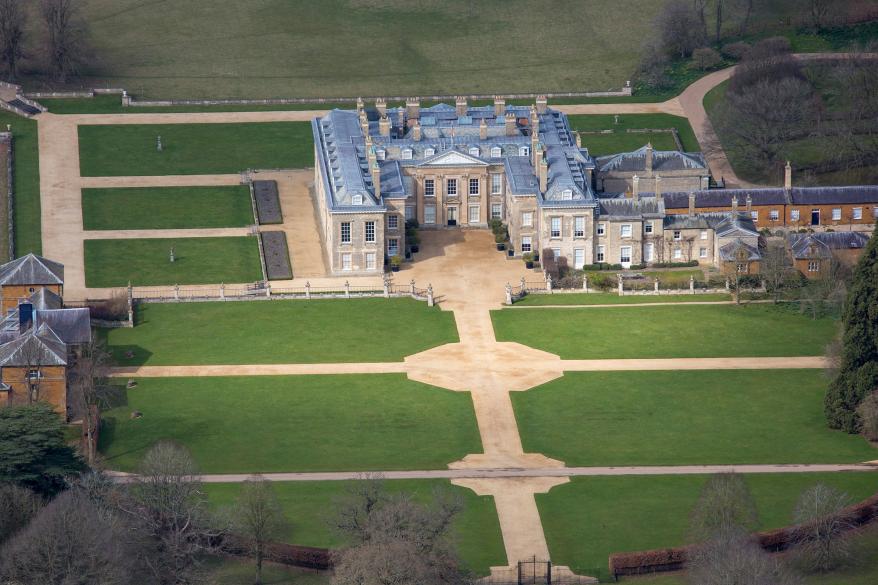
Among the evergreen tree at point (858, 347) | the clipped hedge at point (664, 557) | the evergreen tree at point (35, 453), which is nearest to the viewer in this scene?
the clipped hedge at point (664, 557)

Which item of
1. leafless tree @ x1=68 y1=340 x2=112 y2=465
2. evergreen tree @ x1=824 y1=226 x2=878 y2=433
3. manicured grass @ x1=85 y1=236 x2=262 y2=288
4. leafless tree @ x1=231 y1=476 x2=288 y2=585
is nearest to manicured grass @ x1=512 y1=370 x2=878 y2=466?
evergreen tree @ x1=824 y1=226 x2=878 y2=433

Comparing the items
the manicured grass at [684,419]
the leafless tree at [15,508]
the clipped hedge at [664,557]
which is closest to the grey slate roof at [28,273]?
the manicured grass at [684,419]

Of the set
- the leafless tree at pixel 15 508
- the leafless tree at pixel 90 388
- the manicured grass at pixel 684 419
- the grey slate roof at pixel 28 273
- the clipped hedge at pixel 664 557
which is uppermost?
the grey slate roof at pixel 28 273

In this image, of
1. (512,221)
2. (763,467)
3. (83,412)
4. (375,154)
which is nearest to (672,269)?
(512,221)

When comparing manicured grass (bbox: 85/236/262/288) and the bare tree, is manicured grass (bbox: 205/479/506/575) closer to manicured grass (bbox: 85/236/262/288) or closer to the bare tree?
the bare tree

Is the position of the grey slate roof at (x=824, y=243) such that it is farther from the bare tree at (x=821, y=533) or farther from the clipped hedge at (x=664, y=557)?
the clipped hedge at (x=664, y=557)

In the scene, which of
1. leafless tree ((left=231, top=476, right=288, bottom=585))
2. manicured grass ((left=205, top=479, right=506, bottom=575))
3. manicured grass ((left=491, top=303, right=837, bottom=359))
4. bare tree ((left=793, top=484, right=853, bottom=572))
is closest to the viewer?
leafless tree ((left=231, top=476, right=288, bottom=585))

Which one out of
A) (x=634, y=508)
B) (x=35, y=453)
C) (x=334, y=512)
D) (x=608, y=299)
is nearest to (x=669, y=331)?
(x=608, y=299)
